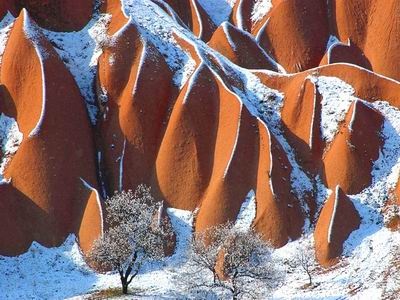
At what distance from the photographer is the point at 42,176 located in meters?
42.3

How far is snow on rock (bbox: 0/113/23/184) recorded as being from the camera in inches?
1708

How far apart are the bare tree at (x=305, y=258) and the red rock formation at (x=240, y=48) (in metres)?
22.5

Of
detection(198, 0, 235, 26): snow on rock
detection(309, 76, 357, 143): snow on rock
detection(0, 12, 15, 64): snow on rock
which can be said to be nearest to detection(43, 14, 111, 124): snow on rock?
detection(0, 12, 15, 64): snow on rock

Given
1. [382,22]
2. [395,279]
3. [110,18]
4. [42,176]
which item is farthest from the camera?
[382,22]

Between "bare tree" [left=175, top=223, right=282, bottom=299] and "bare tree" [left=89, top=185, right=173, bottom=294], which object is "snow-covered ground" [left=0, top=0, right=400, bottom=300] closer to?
"bare tree" [left=175, top=223, right=282, bottom=299]

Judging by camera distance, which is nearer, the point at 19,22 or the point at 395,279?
the point at 395,279

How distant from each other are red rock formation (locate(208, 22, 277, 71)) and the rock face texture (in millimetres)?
7790

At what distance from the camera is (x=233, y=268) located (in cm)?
3306

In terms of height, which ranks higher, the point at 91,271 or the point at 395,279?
the point at 395,279

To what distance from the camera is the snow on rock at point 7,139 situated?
142ft

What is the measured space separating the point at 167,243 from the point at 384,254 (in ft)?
41.0

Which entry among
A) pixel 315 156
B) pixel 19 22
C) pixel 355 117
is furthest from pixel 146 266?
pixel 19 22

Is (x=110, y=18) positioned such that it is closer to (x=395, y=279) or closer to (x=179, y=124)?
(x=179, y=124)

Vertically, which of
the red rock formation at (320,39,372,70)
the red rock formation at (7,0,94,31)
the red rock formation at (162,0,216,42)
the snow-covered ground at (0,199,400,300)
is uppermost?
the red rock formation at (7,0,94,31)
